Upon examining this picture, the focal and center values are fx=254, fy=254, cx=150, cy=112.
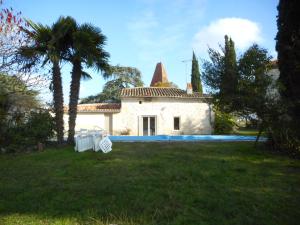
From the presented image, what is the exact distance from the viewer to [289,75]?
12.5 metres

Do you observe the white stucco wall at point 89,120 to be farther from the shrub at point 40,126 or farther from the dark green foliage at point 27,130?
the shrub at point 40,126

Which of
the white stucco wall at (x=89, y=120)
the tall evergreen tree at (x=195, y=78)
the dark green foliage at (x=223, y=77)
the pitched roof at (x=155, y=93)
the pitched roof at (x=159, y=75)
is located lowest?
the white stucco wall at (x=89, y=120)

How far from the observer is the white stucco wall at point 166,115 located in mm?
29375

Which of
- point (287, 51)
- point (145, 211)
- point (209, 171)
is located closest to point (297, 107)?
point (287, 51)

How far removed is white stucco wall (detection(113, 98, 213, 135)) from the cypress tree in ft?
56.6

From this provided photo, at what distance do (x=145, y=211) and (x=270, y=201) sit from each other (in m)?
2.88

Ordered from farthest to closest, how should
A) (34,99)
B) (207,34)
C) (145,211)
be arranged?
1. (207,34)
2. (34,99)
3. (145,211)

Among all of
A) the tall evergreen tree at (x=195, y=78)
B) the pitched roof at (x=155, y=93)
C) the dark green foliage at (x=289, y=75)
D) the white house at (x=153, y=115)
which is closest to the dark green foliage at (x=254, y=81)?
the dark green foliage at (x=289, y=75)

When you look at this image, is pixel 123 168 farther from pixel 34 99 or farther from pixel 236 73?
pixel 34 99

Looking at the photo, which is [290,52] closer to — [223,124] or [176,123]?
[223,124]

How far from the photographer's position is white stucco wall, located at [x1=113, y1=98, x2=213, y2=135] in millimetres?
29375

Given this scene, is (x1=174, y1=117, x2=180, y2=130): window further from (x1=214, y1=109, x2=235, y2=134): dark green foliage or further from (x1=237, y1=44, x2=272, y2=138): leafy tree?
(x1=237, y1=44, x2=272, y2=138): leafy tree

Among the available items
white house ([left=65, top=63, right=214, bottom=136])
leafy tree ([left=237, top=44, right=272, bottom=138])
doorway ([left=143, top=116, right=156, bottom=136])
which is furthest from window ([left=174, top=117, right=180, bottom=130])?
leafy tree ([left=237, top=44, right=272, bottom=138])

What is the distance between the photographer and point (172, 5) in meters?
14.7
